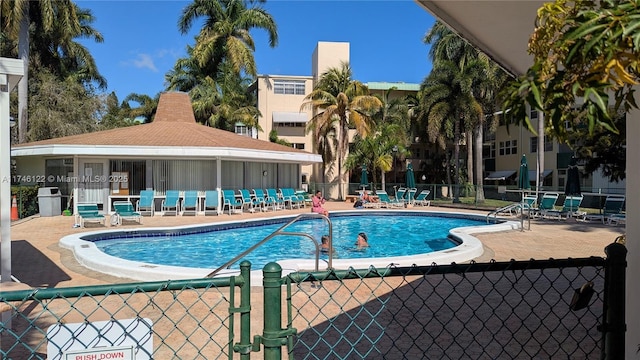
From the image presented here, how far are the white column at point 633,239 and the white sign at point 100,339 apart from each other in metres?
2.80

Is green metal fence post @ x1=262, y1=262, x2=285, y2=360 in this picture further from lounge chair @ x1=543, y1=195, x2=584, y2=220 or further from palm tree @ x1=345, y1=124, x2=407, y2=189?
palm tree @ x1=345, y1=124, x2=407, y2=189

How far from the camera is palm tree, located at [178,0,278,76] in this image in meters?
33.2

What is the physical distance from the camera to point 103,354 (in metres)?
1.96

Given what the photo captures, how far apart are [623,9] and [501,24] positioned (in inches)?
115

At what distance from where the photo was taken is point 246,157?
20.5m

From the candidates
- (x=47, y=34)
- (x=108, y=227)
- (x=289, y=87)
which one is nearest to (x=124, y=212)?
(x=108, y=227)

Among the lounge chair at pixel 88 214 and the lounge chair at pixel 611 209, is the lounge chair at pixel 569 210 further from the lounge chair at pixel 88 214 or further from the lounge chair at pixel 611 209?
the lounge chair at pixel 88 214

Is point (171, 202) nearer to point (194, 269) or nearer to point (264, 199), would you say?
point (264, 199)

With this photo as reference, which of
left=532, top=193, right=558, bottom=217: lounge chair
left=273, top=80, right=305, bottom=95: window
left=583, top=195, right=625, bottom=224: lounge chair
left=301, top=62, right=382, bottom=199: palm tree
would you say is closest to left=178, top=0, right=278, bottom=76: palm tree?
left=273, top=80, right=305, bottom=95: window

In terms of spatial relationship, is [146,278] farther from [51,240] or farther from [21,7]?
[21,7]

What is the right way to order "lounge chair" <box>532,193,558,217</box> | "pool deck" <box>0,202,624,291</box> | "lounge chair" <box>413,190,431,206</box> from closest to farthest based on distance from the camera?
Result: "pool deck" <box>0,202,624,291</box> → "lounge chair" <box>532,193,558,217</box> → "lounge chair" <box>413,190,431,206</box>

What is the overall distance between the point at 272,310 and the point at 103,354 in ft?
2.60

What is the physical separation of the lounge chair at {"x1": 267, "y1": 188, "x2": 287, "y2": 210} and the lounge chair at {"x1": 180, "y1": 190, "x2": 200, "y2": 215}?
394 centimetres

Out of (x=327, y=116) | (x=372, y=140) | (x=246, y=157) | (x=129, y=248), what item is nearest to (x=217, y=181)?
(x=246, y=157)
